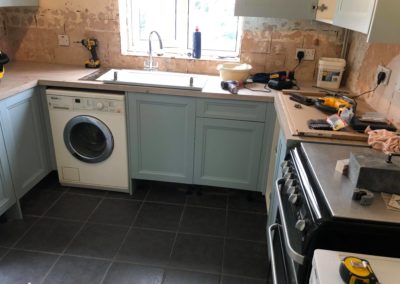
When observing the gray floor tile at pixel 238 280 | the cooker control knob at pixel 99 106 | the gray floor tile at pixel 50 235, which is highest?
the cooker control knob at pixel 99 106

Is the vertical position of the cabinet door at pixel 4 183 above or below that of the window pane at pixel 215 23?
below

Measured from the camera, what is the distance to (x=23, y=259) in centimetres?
199

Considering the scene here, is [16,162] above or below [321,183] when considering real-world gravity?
below

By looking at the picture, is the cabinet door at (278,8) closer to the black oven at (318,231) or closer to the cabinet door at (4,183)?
the black oven at (318,231)

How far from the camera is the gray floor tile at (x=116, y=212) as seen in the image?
93.0 inches

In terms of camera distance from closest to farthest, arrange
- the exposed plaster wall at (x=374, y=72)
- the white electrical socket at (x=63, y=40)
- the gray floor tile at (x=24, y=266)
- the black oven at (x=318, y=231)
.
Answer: the black oven at (x=318, y=231)
the exposed plaster wall at (x=374, y=72)
the gray floor tile at (x=24, y=266)
the white electrical socket at (x=63, y=40)

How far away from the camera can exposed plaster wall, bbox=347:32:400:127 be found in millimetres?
1755

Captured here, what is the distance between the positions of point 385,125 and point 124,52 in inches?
81.7

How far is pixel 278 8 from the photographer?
7.30 feet

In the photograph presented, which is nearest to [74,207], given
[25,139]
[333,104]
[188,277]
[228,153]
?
[25,139]

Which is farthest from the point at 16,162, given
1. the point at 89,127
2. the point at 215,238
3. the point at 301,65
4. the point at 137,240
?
the point at 301,65

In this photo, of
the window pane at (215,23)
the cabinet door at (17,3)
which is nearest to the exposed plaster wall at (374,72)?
the window pane at (215,23)

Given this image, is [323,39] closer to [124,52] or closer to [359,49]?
[359,49]

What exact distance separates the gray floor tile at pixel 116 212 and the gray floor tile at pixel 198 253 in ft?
1.39
